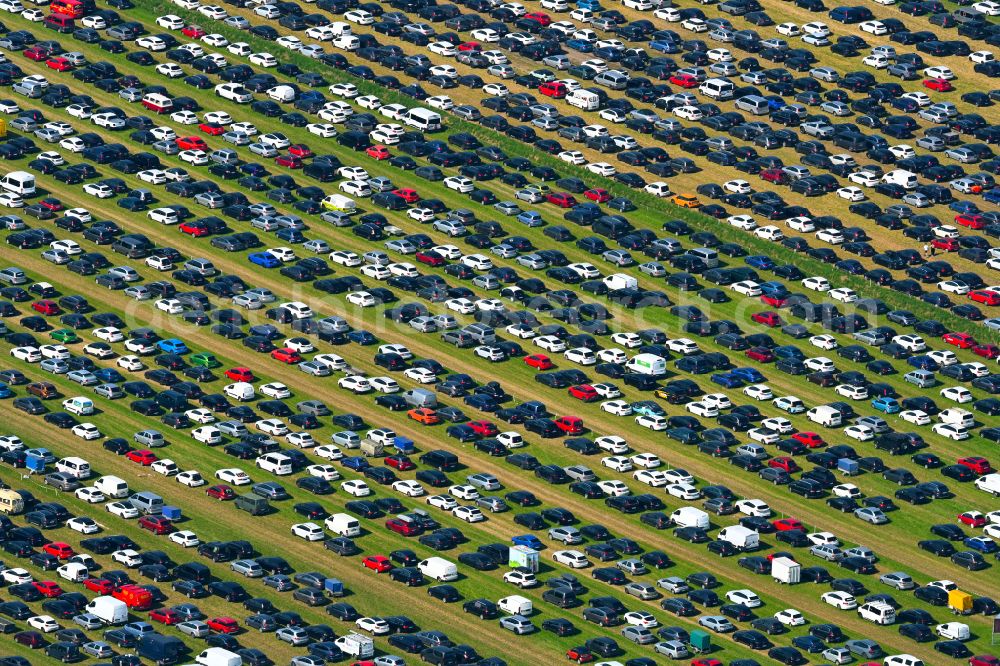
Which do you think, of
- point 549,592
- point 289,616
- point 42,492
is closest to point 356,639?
point 289,616

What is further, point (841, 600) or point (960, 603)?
point (960, 603)

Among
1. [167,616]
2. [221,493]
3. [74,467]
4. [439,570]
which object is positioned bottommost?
[167,616]

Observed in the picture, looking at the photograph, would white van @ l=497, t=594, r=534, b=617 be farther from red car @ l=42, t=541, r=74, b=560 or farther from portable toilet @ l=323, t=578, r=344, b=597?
red car @ l=42, t=541, r=74, b=560

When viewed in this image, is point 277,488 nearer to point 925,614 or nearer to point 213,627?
point 213,627

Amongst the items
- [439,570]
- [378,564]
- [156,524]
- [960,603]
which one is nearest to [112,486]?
[156,524]

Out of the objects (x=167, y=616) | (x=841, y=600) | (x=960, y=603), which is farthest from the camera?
(x=960, y=603)

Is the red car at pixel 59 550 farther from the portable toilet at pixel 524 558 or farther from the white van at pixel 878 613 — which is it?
the white van at pixel 878 613

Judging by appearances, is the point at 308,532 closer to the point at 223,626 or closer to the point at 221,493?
the point at 221,493
